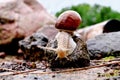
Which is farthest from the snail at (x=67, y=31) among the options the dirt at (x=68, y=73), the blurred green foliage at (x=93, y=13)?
the blurred green foliage at (x=93, y=13)

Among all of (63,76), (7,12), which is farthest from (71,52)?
(7,12)

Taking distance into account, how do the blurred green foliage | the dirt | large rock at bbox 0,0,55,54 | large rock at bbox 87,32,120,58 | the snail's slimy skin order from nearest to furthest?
the dirt, the snail's slimy skin, large rock at bbox 87,32,120,58, large rock at bbox 0,0,55,54, the blurred green foliage

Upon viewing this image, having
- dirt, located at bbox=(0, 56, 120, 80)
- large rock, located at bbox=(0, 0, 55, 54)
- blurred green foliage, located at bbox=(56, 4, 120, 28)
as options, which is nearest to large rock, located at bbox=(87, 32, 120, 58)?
dirt, located at bbox=(0, 56, 120, 80)

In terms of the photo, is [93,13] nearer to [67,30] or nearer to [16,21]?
[16,21]

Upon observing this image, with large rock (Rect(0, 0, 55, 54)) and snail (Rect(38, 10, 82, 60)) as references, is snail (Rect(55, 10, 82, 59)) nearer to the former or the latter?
snail (Rect(38, 10, 82, 60))

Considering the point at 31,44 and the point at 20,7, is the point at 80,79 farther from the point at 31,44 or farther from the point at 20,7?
the point at 20,7

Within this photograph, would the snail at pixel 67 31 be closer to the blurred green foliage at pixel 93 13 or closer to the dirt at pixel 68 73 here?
the dirt at pixel 68 73
